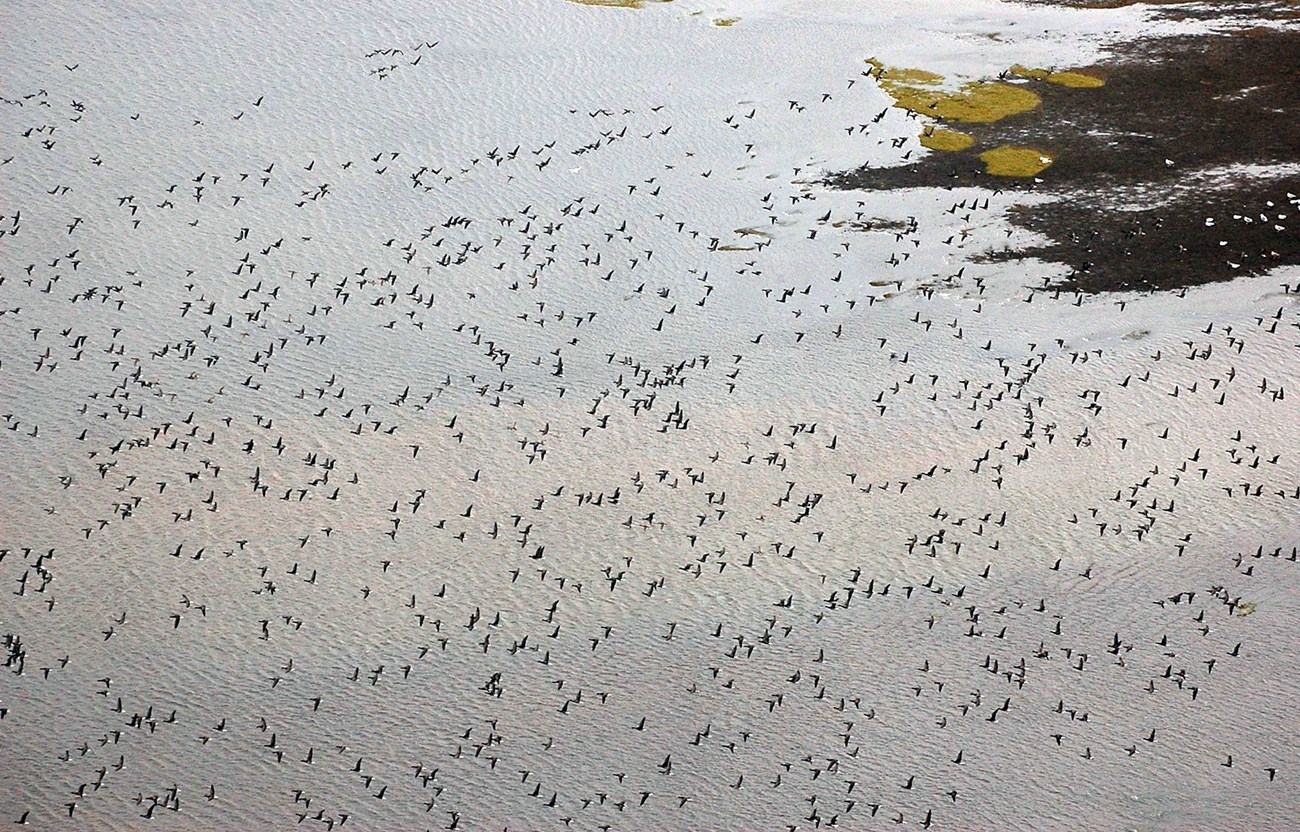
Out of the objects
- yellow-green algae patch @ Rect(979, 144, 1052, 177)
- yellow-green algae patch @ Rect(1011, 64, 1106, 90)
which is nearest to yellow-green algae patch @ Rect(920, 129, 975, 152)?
yellow-green algae patch @ Rect(979, 144, 1052, 177)

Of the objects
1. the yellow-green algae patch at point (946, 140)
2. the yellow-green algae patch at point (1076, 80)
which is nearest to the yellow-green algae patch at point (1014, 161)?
the yellow-green algae patch at point (946, 140)

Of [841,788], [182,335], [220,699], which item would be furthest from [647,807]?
[182,335]

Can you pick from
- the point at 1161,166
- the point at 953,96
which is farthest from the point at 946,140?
the point at 1161,166

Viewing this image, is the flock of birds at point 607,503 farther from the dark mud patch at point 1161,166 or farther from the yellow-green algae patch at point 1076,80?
the yellow-green algae patch at point 1076,80

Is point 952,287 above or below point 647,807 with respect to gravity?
above

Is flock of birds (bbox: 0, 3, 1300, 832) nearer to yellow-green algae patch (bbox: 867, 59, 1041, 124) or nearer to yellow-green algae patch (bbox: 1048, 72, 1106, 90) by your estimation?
yellow-green algae patch (bbox: 867, 59, 1041, 124)

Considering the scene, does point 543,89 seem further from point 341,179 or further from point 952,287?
point 952,287
